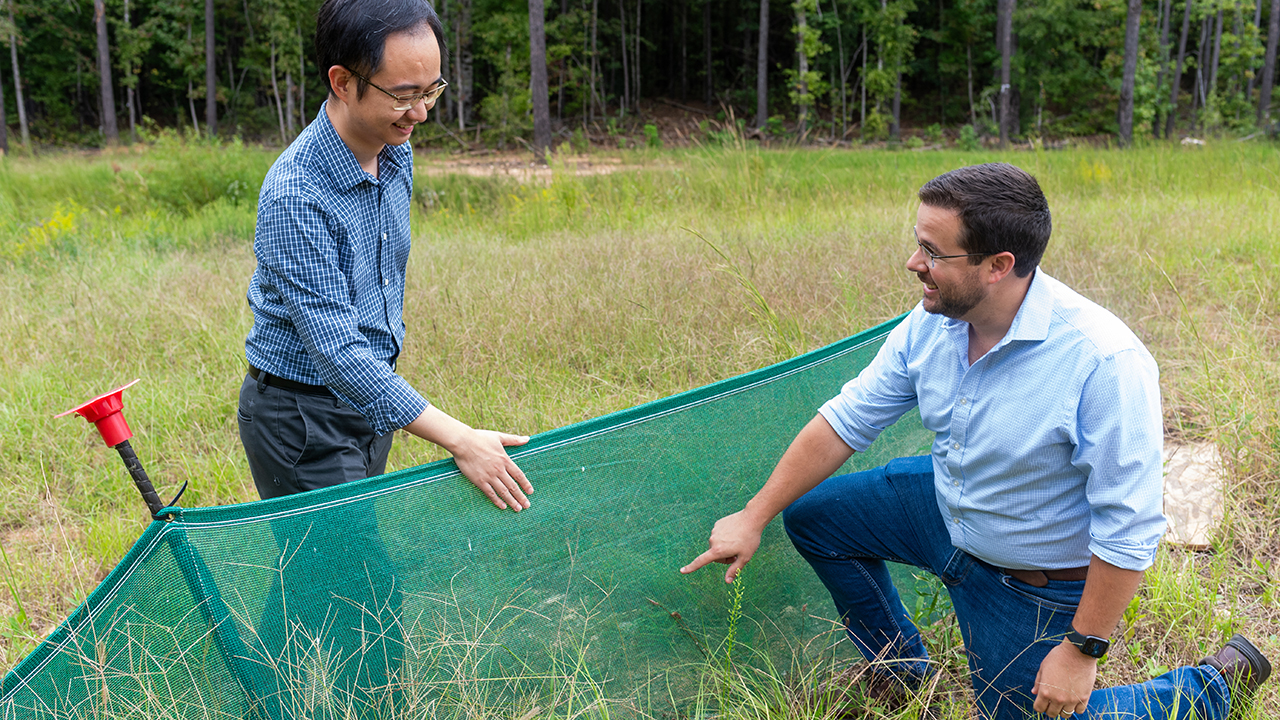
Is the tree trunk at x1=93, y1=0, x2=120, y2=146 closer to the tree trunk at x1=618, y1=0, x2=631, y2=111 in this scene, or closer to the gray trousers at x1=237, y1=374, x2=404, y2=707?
the tree trunk at x1=618, y1=0, x2=631, y2=111

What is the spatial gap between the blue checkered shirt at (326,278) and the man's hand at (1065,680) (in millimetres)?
1464

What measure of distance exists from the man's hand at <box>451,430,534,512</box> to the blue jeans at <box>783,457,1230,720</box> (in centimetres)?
82

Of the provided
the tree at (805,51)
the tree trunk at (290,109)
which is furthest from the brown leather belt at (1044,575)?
the tree trunk at (290,109)

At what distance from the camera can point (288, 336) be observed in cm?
183

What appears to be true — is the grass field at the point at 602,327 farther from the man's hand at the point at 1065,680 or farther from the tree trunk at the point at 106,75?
the tree trunk at the point at 106,75

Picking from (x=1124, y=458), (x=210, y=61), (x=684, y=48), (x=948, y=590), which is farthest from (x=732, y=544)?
(x=684, y=48)

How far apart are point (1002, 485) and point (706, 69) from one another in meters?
35.6

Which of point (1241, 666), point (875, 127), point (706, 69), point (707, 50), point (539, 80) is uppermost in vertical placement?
point (707, 50)

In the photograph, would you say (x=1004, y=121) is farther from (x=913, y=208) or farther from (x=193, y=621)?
(x=193, y=621)

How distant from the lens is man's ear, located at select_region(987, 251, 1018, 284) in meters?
1.82

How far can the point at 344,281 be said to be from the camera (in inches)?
69.9

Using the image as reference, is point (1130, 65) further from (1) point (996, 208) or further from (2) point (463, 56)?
(1) point (996, 208)

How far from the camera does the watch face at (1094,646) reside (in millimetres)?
1718

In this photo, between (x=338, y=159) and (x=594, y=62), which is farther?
(x=594, y=62)
